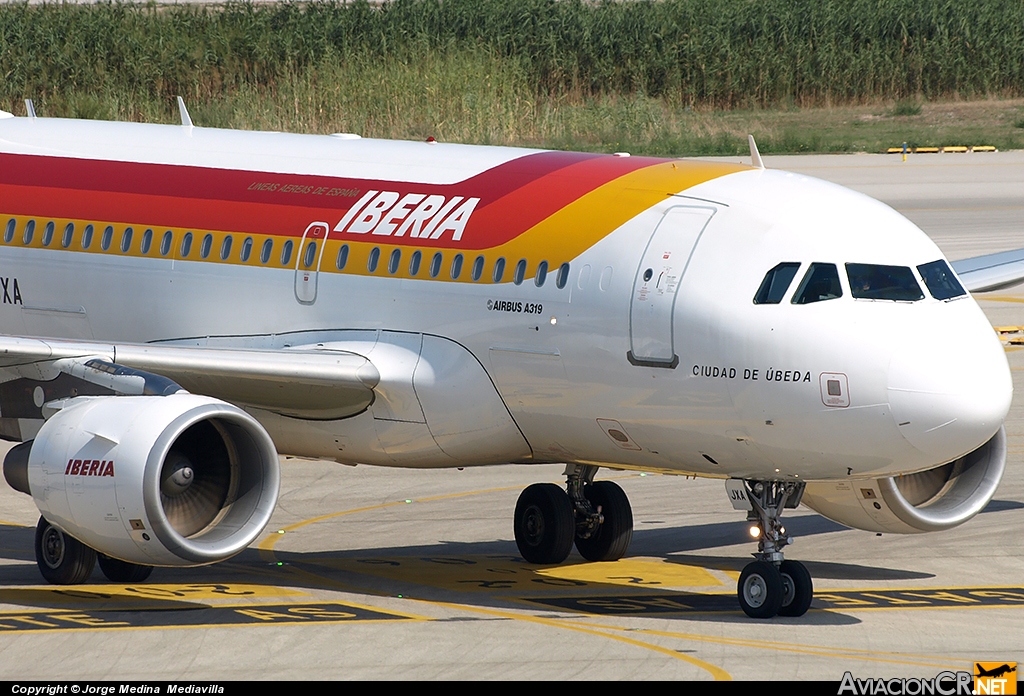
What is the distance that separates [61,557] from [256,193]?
16.3 ft

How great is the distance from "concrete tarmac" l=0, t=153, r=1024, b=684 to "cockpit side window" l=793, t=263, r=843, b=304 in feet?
11.0

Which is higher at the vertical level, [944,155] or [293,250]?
[944,155]

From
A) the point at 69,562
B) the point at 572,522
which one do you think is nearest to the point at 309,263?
the point at 69,562

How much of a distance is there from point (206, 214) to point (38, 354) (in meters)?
3.37

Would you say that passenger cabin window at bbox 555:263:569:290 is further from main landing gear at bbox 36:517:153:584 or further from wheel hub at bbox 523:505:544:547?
main landing gear at bbox 36:517:153:584

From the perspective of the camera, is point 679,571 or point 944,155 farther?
point 944,155

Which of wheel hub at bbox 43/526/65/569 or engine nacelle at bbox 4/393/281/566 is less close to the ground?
engine nacelle at bbox 4/393/281/566

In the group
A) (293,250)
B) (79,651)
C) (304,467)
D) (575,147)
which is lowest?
(79,651)

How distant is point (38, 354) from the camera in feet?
61.7

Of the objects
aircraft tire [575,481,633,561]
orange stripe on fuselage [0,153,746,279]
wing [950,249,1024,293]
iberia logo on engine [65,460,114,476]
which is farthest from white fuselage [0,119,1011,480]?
wing [950,249,1024,293]

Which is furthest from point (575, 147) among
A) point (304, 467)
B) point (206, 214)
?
point (206, 214)

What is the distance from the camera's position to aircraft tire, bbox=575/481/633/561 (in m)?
21.7

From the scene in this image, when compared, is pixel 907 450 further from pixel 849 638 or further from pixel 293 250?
pixel 293 250

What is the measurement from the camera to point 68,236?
72.8 feet
